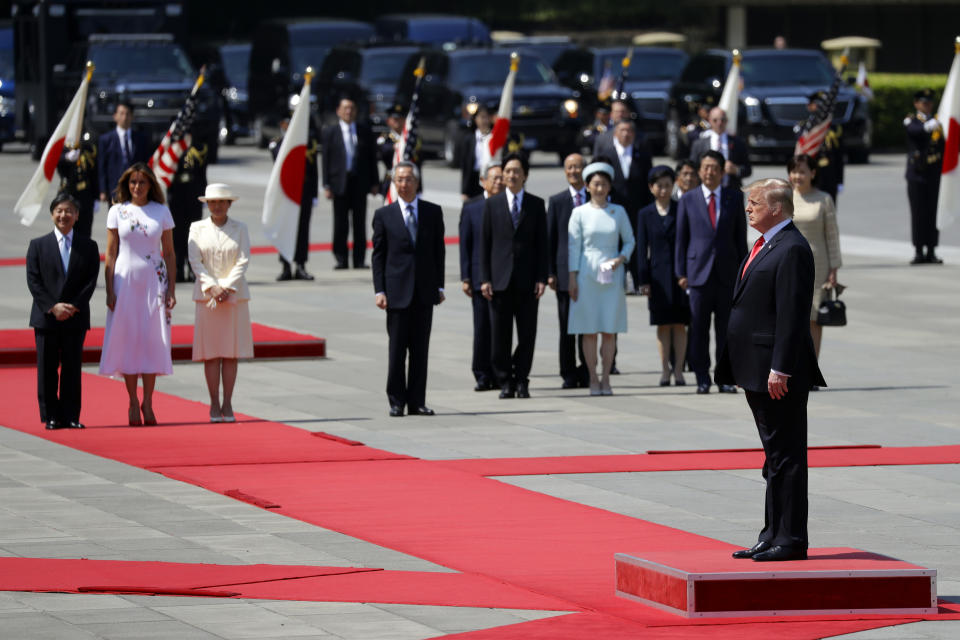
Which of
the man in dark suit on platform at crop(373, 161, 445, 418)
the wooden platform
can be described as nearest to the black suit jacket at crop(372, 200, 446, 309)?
the man in dark suit on platform at crop(373, 161, 445, 418)

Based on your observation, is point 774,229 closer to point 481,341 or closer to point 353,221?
point 481,341

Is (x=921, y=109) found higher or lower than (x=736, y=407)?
higher

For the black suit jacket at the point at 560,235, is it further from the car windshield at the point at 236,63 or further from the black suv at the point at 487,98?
the car windshield at the point at 236,63

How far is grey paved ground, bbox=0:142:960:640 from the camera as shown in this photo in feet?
26.7

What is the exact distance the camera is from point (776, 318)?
8461mm

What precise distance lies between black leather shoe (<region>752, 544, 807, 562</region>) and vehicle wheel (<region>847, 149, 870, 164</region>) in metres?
Result: 29.7

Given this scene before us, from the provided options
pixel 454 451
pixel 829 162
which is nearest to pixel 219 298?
pixel 454 451

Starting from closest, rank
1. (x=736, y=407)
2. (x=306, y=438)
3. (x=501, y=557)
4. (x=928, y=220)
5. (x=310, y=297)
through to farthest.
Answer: (x=501, y=557), (x=306, y=438), (x=736, y=407), (x=310, y=297), (x=928, y=220)

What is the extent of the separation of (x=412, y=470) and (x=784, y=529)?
11.9 ft

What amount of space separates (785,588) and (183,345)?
359 inches

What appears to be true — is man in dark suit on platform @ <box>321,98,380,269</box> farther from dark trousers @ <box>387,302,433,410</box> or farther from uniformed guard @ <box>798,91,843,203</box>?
dark trousers @ <box>387,302,433,410</box>

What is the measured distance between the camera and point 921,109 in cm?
2331

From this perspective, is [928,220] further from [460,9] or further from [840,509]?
[460,9]

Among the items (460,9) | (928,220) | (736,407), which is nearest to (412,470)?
(736,407)
